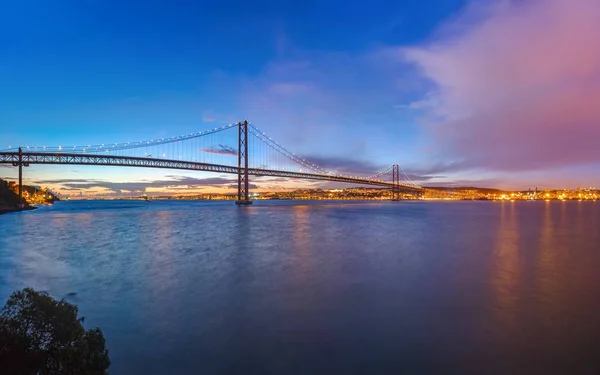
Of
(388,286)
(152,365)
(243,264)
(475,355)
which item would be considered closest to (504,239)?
(388,286)

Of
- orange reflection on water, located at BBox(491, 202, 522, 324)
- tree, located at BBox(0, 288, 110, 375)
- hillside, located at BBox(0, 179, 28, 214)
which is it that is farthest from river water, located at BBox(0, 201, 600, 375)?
hillside, located at BBox(0, 179, 28, 214)

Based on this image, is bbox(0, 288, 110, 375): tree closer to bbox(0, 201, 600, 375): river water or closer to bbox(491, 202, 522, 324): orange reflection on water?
bbox(0, 201, 600, 375): river water

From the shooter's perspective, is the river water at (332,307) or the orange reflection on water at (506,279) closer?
the river water at (332,307)

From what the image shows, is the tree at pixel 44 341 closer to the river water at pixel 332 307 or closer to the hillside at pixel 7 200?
the river water at pixel 332 307

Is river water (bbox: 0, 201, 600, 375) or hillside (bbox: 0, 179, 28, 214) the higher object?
hillside (bbox: 0, 179, 28, 214)

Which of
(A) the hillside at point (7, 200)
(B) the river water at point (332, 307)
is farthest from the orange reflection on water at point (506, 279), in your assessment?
(A) the hillside at point (7, 200)

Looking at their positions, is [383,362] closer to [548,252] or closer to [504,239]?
[548,252]

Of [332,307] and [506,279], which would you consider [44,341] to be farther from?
[506,279]

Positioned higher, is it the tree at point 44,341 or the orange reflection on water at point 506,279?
Answer: the tree at point 44,341

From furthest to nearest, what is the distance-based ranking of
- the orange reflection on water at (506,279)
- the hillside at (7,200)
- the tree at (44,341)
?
the hillside at (7,200) < the orange reflection on water at (506,279) < the tree at (44,341)
